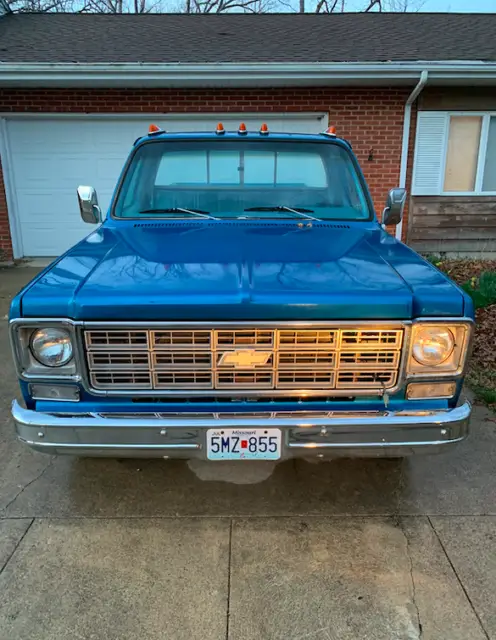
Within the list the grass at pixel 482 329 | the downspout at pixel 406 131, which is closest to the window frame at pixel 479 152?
the downspout at pixel 406 131

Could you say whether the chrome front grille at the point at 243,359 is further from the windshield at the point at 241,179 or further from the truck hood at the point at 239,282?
the windshield at the point at 241,179

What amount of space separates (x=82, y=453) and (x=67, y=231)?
7120 millimetres

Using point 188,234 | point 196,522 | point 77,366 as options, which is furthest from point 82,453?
point 188,234

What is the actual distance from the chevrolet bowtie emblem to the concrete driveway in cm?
93

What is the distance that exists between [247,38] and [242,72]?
2.36 m

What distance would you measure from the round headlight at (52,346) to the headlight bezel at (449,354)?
1482mm

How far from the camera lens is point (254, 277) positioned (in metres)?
2.23

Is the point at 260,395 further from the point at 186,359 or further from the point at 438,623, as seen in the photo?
the point at 438,623

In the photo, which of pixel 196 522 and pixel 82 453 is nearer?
pixel 82 453

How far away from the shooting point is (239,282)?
217cm

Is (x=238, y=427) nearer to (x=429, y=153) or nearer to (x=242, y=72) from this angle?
(x=242, y=72)

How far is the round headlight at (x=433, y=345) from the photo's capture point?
2164 millimetres

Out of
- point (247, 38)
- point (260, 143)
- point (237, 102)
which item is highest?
point (247, 38)

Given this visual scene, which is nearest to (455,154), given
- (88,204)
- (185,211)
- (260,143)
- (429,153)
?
(429,153)
